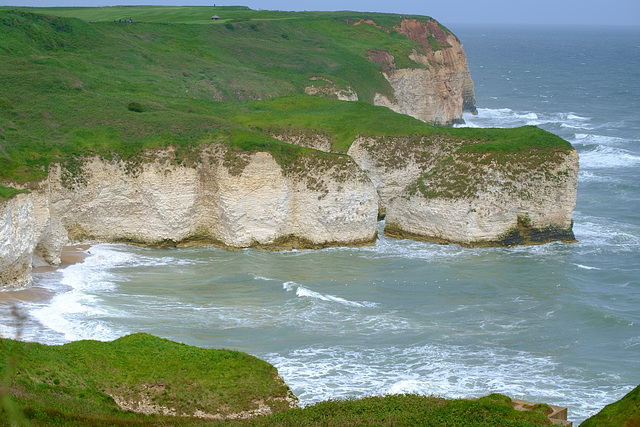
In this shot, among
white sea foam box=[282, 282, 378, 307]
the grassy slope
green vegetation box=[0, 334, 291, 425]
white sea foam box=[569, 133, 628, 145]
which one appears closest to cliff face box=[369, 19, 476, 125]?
the grassy slope

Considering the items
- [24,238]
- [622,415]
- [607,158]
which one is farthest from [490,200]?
[607,158]

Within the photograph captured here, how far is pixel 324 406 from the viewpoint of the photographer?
1825cm

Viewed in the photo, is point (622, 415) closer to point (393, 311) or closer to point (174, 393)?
point (174, 393)

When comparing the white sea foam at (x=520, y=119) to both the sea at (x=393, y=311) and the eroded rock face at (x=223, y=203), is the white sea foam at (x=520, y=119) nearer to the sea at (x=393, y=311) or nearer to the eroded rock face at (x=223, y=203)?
the sea at (x=393, y=311)

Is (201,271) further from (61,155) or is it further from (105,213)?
(61,155)

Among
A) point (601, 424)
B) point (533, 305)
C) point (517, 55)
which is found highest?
point (517, 55)

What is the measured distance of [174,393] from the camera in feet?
64.9

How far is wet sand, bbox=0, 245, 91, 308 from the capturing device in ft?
96.6

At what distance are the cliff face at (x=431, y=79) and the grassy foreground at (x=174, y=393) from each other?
53.2 m

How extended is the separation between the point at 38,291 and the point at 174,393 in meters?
13.9

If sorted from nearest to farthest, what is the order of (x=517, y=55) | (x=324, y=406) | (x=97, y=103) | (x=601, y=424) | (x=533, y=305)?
(x=601, y=424) → (x=324, y=406) → (x=533, y=305) → (x=97, y=103) → (x=517, y=55)

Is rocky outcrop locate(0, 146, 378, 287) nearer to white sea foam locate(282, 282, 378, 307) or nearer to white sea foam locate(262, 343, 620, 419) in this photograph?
white sea foam locate(282, 282, 378, 307)

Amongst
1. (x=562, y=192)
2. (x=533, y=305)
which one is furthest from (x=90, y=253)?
(x=562, y=192)

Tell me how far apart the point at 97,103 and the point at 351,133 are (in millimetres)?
15551
